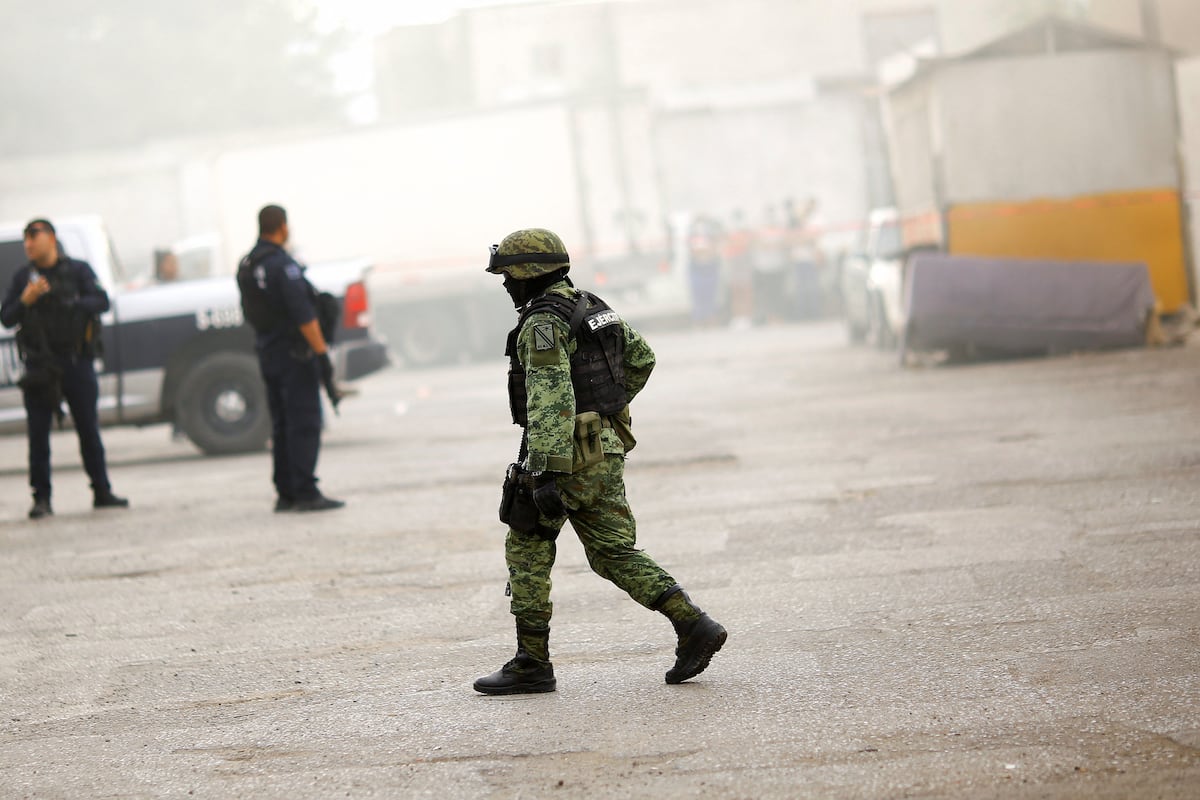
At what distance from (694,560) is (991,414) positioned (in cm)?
571

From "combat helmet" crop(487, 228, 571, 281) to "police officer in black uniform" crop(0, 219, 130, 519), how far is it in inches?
229

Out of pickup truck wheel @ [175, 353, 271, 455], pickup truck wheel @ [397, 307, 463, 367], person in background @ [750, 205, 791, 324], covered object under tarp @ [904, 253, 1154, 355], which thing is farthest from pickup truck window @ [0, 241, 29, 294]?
person in background @ [750, 205, 791, 324]

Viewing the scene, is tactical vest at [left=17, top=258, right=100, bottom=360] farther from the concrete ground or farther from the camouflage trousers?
the camouflage trousers

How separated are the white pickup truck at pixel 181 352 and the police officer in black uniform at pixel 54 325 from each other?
3.55m

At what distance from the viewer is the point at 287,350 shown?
1009 cm

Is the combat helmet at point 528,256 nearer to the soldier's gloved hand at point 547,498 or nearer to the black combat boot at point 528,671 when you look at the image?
the soldier's gloved hand at point 547,498

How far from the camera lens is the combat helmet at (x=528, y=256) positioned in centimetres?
511

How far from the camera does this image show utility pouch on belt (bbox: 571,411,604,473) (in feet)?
16.7

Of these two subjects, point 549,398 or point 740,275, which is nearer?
point 549,398

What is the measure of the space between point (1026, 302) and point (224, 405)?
26.3ft

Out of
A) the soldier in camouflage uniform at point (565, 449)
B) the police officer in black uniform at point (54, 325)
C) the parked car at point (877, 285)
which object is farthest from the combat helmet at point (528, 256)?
the parked car at point (877, 285)

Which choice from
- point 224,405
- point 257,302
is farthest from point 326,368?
point 224,405

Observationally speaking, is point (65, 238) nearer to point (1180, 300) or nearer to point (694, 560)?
point (694, 560)

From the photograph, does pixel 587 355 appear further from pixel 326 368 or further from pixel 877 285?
pixel 877 285
